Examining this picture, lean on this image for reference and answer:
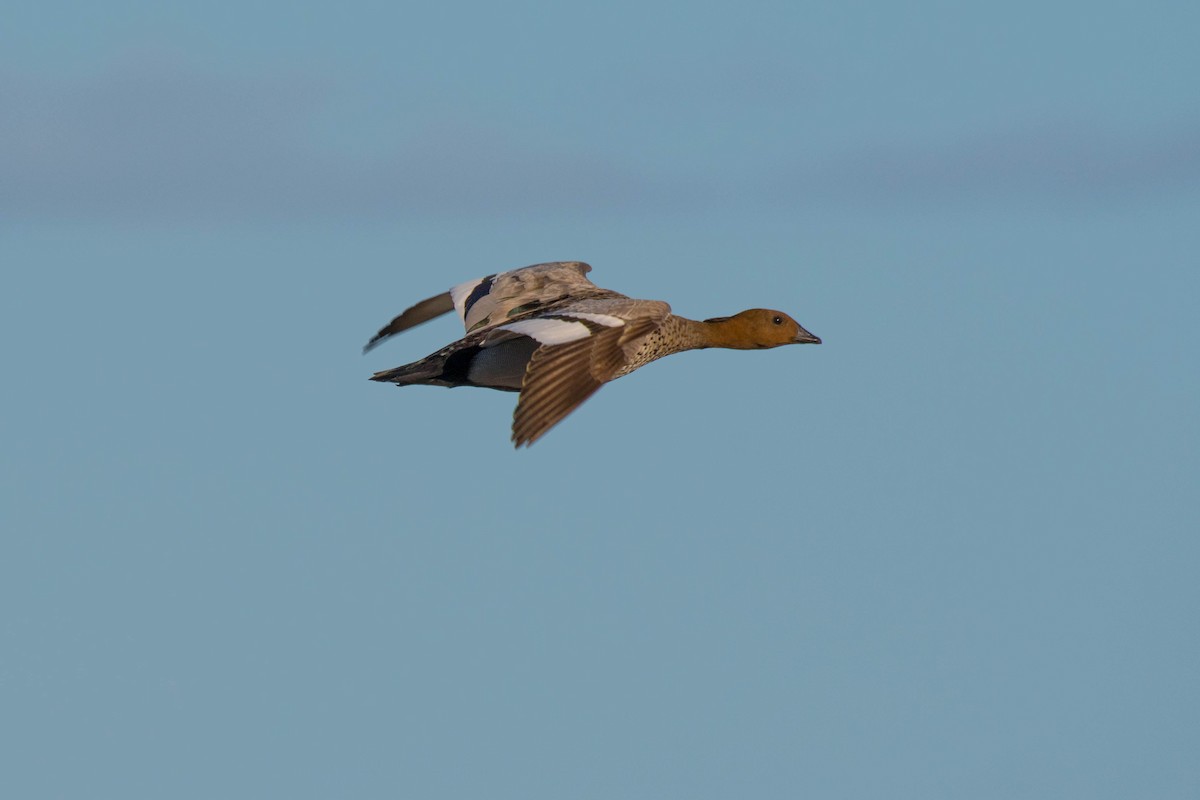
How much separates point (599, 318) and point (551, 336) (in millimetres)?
1205

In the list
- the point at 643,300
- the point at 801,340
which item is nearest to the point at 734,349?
the point at 801,340

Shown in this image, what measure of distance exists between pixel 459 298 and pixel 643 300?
5.46 m

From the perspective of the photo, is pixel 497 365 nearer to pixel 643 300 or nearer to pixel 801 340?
pixel 643 300

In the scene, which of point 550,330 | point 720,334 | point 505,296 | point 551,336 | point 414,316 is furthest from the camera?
point 414,316

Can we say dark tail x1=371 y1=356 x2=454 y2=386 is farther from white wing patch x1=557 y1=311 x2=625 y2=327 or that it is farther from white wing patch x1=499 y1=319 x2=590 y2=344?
white wing patch x1=557 y1=311 x2=625 y2=327

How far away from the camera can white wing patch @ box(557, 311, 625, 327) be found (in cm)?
2836

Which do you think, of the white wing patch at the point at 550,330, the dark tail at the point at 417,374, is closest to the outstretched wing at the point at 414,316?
the dark tail at the point at 417,374

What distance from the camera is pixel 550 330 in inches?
1097

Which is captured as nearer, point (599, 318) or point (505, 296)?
point (599, 318)

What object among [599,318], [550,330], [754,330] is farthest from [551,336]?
[754,330]

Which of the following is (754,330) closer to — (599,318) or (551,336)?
(599,318)

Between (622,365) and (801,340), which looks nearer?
(622,365)

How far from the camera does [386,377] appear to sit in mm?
30250

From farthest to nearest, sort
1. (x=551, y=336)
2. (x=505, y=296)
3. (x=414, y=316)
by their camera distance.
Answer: (x=414, y=316) → (x=505, y=296) → (x=551, y=336)
